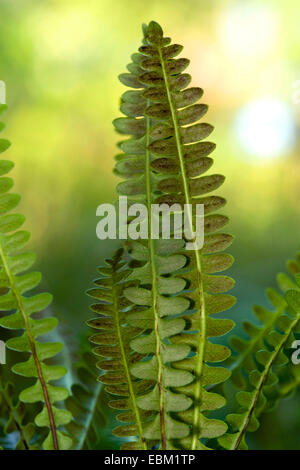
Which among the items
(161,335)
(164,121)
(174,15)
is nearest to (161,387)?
(161,335)

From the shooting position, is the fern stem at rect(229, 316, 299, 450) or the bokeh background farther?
the bokeh background

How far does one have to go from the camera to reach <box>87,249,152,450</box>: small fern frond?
34cm

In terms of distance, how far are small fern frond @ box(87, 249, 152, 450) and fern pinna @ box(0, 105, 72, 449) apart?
0.04 m

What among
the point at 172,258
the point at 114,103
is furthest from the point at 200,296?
the point at 114,103

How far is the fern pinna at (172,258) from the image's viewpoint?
334mm

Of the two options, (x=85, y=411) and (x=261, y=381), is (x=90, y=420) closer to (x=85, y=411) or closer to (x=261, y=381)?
(x=85, y=411)

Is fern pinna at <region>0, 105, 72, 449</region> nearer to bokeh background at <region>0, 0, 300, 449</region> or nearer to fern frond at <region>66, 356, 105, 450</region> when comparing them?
fern frond at <region>66, 356, 105, 450</region>

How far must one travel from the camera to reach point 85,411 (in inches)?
16.7

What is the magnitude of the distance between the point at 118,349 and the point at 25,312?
6cm

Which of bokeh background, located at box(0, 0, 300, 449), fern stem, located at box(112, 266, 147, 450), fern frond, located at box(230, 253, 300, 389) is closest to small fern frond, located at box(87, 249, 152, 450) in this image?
fern stem, located at box(112, 266, 147, 450)

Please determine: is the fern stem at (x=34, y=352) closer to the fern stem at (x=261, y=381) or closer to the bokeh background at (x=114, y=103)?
the fern stem at (x=261, y=381)

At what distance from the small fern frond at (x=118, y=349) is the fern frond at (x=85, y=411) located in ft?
0.22

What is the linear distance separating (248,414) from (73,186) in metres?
1.82

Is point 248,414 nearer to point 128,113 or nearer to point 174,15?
point 128,113
